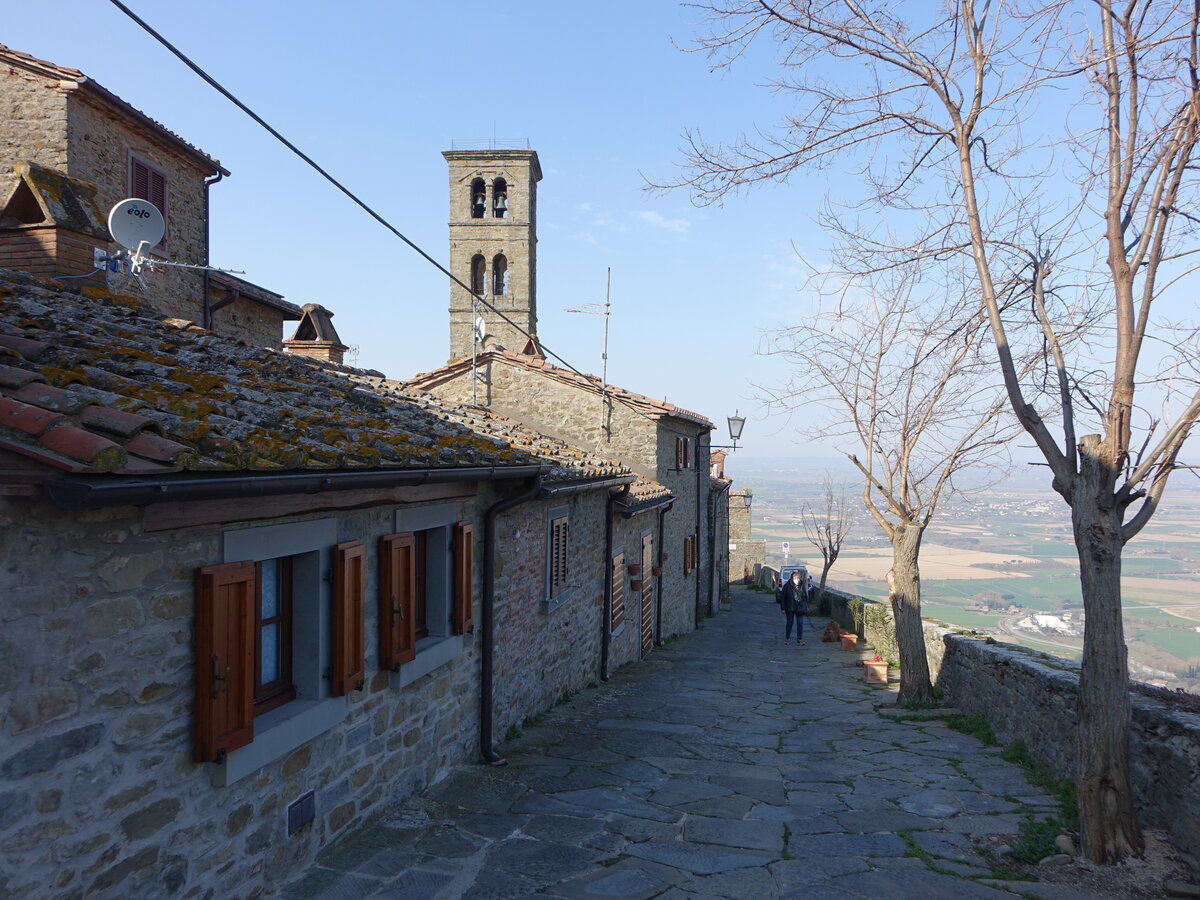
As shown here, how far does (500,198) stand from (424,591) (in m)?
30.4

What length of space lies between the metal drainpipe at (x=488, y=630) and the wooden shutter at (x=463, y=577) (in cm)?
39

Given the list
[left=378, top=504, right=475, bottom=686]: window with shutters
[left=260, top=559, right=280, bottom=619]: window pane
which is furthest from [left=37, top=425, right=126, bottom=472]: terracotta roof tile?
[left=378, top=504, right=475, bottom=686]: window with shutters

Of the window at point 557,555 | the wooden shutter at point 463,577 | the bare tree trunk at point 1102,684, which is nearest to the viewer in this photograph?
the bare tree trunk at point 1102,684

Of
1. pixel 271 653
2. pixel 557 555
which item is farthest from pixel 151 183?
pixel 271 653

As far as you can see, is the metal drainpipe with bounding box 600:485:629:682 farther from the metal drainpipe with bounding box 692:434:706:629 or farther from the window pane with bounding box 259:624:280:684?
the metal drainpipe with bounding box 692:434:706:629

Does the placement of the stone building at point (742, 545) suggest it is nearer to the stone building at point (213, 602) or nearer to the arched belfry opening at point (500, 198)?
the arched belfry opening at point (500, 198)

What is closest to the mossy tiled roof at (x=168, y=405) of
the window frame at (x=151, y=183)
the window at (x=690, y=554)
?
the window frame at (x=151, y=183)

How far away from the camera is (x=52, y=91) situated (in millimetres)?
11500

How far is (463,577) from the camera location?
706 cm

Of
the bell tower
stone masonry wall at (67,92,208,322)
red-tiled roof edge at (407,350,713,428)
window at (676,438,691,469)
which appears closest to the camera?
stone masonry wall at (67,92,208,322)

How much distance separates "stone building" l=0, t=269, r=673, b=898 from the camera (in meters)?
3.14

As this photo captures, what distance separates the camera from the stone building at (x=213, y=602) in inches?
124

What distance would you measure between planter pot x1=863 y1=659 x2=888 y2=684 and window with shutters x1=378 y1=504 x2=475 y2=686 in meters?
8.82

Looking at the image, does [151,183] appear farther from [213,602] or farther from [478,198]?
[478,198]
